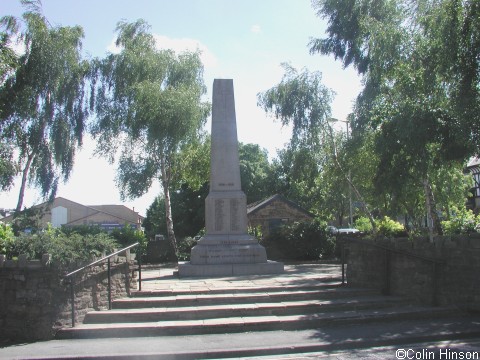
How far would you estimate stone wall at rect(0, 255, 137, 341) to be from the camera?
8.45m

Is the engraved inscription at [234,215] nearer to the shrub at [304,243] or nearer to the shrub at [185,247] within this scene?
the shrub at [304,243]

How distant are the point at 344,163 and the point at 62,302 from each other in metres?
15.6

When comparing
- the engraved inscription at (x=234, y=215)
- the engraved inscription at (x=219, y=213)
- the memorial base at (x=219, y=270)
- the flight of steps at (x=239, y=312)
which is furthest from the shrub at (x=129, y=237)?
the flight of steps at (x=239, y=312)

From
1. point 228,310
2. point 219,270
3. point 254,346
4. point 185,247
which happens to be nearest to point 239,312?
point 228,310

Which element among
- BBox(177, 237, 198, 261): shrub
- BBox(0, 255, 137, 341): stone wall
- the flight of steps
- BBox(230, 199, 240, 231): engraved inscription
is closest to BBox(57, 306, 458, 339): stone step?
the flight of steps

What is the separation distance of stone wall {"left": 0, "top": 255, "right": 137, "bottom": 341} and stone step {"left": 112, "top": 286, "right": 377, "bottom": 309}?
970mm

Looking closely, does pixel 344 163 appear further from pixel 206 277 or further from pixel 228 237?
pixel 206 277

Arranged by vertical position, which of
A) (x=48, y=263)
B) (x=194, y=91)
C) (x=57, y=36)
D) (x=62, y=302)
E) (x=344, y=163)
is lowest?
(x=62, y=302)

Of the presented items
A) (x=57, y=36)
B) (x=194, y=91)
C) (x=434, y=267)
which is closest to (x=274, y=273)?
(x=434, y=267)

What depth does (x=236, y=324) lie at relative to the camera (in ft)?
27.6

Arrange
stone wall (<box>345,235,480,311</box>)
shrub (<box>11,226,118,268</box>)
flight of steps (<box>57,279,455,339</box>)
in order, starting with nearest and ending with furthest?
flight of steps (<box>57,279,455,339</box>), shrub (<box>11,226,118,268</box>), stone wall (<box>345,235,480,311</box>)

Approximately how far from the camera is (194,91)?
2264cm

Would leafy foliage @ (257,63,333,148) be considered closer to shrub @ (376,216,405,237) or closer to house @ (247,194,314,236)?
shrub @ (376,216,405,237)

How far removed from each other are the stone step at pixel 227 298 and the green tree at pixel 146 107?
12186 millimetres
